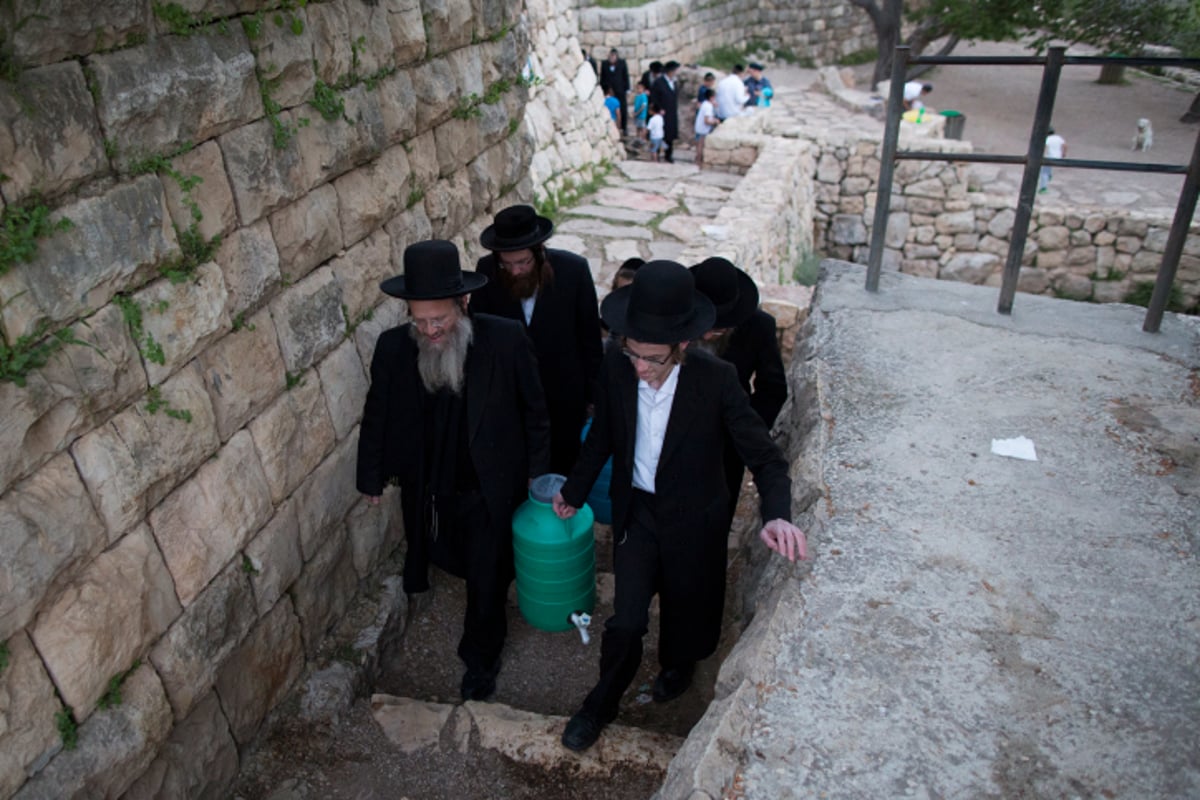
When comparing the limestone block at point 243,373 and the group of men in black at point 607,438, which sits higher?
the limestone block at point 243,373

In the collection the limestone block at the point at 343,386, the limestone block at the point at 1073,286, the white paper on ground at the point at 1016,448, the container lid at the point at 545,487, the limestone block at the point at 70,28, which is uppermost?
the limestone block at the point at 70,28

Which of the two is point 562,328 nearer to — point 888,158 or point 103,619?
point 888,158

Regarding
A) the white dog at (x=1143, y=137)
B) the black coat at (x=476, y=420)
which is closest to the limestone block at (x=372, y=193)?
the black coat at (x=476, y=420)

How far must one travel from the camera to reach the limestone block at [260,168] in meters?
3.12

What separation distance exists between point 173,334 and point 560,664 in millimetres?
2393

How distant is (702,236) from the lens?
28.1ft

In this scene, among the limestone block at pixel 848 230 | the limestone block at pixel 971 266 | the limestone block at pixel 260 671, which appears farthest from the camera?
the limestone block at pixel 848 230

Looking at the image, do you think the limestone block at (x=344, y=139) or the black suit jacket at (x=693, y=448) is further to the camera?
the limestone block at (x=344, y=139)

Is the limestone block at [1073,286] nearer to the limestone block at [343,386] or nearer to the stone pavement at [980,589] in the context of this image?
the stone pavement at [980,589]

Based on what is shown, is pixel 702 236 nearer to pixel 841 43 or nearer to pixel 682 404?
pixel 682 404

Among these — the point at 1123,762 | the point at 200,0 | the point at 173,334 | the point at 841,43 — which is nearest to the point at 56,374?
the point at 173,334

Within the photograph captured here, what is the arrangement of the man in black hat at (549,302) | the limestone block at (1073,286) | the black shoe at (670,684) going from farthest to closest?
the limestone block at (1073,286) < the man in black hat at (549,302) < the black shoe at (670,684)

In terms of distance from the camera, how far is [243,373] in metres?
3.24

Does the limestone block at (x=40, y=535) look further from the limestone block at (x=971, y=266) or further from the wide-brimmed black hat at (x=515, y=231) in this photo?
the limestone block at (x=971, y=266)
